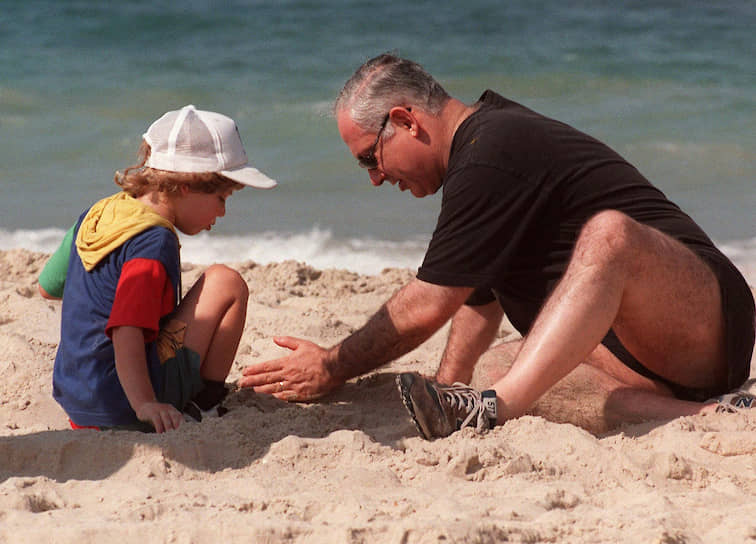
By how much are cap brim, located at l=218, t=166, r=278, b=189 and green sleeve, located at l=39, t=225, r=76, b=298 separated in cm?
53

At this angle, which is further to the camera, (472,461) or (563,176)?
(563,176)

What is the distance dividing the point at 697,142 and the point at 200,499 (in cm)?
712

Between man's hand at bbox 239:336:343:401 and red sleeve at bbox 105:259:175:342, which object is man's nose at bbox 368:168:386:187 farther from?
red sleeve at bbox 105:259:175:342

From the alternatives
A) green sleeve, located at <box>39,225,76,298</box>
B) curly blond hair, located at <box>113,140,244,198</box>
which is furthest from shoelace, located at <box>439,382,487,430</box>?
green sleeve, located at <box>39,225,76,298</box>

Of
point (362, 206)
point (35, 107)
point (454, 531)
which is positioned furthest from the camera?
point (35, 107)

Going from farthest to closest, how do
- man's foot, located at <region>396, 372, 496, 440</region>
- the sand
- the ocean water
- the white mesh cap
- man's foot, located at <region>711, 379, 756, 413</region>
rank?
the ocean water < the white mesh cap < man's foot, located at <region>711, 379, 756, 413</region> < man's foot, located at <region>396, 372, 496, 440</region> < the sand

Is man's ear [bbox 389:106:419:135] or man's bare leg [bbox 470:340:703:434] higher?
man's ear [bbox 389:106:419:135]

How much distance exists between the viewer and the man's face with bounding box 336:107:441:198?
9.64ft

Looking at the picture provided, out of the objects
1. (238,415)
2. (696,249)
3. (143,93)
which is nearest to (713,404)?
(696,249)

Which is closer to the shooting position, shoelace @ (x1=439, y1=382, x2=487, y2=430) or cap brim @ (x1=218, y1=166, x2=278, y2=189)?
shoelace @ (x1=439, y1=382, x2=487, y2=430)

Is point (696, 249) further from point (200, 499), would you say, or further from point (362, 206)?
point (362, 206)

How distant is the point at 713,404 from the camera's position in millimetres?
2793

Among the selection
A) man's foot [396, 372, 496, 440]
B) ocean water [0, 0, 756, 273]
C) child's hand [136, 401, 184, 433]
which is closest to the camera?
man's foot [396, 372, 496, 440]

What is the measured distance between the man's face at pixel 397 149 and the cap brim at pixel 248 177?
0.29 meters
